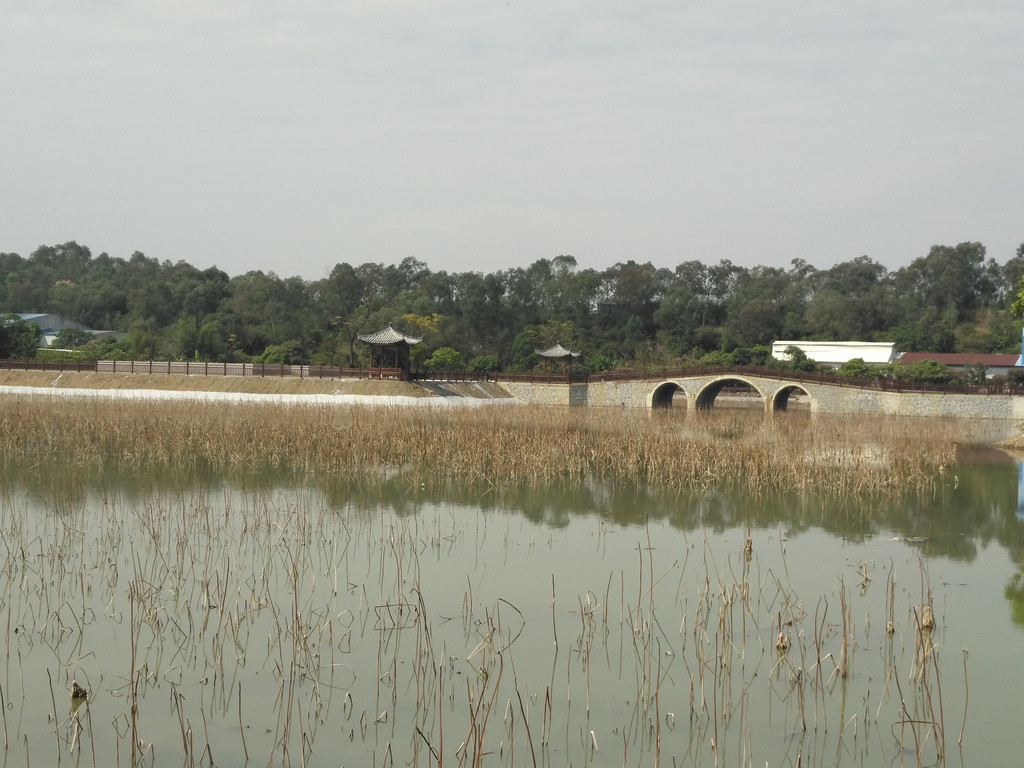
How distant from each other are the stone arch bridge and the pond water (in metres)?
25.0

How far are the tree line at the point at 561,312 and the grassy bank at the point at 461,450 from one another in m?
23.7

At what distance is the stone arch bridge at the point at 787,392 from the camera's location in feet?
110

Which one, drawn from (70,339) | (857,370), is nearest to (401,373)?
(857,370)

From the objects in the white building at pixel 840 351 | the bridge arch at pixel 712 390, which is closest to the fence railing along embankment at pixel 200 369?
the bridge arch at pixel 712 390

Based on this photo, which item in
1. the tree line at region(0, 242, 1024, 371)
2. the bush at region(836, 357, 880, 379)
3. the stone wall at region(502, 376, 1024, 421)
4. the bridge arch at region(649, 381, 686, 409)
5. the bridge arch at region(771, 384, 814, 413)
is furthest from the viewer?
the tree line at region(0, 242, 1024, 371)

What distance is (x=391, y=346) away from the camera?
3606 cm

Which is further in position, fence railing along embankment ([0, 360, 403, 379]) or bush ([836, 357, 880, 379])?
bush ([836, 357, 880, 379])

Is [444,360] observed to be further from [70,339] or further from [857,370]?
[70,339]

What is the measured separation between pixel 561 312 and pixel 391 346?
20135mm

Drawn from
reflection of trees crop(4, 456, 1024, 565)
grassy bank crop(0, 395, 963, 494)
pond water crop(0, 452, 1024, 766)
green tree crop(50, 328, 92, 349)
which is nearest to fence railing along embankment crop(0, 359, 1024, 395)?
green tree crop(50, 328, 92, 349)

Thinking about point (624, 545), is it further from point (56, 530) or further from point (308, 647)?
point (56, 530)

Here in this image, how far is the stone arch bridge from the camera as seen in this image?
3341 cm

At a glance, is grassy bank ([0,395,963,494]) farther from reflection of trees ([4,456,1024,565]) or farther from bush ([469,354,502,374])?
bush ([469,354,502,374])

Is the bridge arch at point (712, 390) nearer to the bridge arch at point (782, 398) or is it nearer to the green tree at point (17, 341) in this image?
the bridge arch at point (782, 398)
